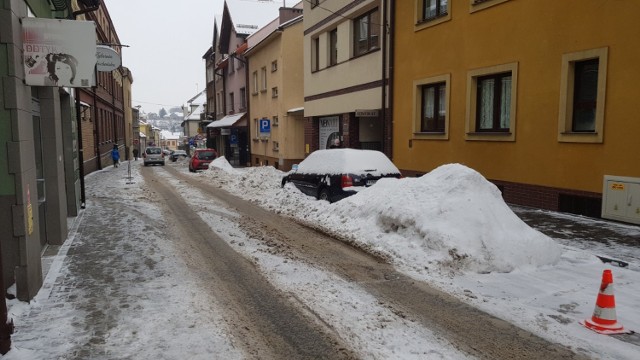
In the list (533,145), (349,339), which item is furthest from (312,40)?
(349,339)

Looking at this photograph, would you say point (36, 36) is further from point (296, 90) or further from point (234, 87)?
point (234, 87)

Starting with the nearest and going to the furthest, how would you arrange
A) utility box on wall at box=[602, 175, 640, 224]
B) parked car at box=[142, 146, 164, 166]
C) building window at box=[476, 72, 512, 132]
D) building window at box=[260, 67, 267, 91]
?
utility box on wall at box=[602, 175, 640, 224] → building window at box=[476, 72, 512, 132] → building window at box=[260, 67, 267, 91] → parked car at box=[142, 146, 164, 166]

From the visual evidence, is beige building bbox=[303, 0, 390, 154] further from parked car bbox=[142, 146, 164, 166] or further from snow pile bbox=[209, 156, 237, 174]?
parked car bbox=[142, 146, 164, 166]

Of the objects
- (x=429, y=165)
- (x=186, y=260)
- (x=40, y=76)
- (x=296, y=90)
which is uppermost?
(x=296, y=90)

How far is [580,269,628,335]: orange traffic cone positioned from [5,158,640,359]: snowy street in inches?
5.4

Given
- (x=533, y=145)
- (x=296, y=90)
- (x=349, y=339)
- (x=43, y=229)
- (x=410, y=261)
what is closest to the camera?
(x=349, y=339)

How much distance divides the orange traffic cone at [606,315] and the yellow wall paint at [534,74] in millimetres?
5183

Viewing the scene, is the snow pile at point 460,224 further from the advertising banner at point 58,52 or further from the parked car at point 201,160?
the parked car at point 201,160

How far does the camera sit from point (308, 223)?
33.8 ft

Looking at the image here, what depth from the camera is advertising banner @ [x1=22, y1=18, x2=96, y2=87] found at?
5.52 metres

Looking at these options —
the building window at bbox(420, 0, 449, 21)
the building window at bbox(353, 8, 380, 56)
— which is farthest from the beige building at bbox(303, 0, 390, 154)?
the building window at bbox(420, 0, 449, 21)

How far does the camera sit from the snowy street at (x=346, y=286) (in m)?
4.34

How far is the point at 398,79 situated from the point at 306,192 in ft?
18.6

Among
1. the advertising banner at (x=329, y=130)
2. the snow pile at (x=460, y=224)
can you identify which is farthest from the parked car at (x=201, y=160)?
the snow pile at (x=460, y=224)
